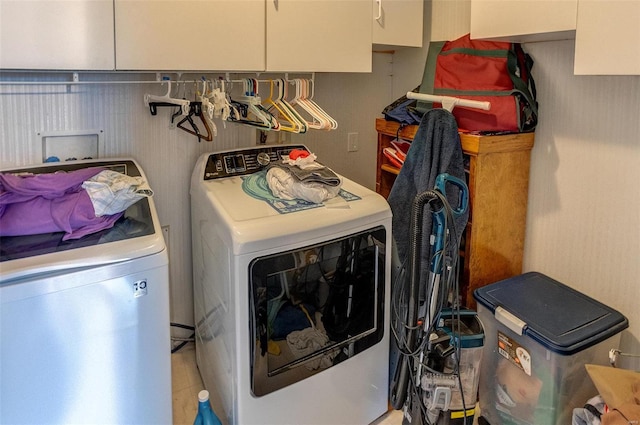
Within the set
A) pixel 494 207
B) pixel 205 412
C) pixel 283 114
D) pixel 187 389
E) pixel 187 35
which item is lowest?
pixel 187 389

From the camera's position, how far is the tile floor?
6.41 ft

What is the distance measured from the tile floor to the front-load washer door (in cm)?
39

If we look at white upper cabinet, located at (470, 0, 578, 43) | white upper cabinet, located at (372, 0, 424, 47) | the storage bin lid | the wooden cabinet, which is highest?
white upper cabinet, located at (372, 0, 424, 47)

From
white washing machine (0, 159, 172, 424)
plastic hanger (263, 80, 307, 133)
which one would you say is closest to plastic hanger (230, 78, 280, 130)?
plastic hanger (263, 80, 307, 133)

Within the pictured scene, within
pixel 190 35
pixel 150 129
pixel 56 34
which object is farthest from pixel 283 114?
pixel 56 34

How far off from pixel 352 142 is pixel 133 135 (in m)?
1.20

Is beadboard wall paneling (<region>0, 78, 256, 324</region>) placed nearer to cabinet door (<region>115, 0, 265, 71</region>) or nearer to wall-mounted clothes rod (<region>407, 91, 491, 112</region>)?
cabinet door (<region>115, 0, 265, 71</region>)

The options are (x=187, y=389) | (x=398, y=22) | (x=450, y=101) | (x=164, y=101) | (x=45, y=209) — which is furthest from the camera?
(x=398, y=22)

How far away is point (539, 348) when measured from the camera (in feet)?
5.47

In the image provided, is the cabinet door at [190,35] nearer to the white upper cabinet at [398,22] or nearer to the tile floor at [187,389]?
the white upper cabinet at [398,22]

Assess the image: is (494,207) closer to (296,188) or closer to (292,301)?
(296,188)

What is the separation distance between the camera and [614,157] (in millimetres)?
1821

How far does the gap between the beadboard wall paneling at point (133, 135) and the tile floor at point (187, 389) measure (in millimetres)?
166

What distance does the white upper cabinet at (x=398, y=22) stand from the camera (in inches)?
83.6
